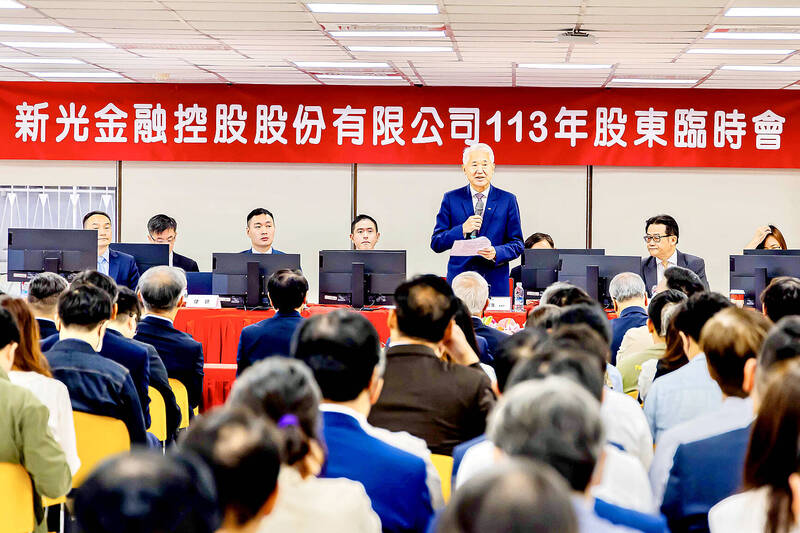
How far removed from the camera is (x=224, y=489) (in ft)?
3.67

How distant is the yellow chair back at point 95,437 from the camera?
3.12m

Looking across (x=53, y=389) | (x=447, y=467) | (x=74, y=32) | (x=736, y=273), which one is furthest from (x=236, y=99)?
(x=447, y=467)

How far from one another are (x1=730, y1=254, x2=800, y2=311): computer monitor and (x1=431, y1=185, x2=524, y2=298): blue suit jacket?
1.40 m

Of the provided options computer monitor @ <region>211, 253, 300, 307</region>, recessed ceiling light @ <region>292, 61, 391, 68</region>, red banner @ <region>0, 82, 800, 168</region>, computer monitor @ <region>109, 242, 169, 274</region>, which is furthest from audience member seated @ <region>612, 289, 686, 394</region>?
red banner @ <region>0, 82, 800, 168</region>

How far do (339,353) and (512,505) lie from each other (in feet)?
3.89

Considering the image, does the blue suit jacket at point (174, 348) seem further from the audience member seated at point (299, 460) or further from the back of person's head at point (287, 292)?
the audience member seated at point (299, 460)

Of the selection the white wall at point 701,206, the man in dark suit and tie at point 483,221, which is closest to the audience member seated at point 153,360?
the man in dark suit and tie at point 483,221

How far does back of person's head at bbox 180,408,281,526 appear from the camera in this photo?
1109 mm

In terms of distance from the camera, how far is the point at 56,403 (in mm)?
2812

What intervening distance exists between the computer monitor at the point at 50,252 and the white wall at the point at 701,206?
5035 millimetres

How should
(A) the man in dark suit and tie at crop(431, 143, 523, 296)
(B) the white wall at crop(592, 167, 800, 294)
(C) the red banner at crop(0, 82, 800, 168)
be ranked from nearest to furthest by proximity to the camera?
(A) the man in dark suit and tie at crop(431, 143, 523, 296) < (C) the red banner at crop(0, 82, 800, 168) < (B) the white wall at crop(592, 167, 800, 294)

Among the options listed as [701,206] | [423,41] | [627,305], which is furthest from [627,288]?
[701,206]

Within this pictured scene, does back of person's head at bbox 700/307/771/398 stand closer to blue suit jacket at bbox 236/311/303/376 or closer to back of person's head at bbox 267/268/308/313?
blue suit jacket at bbox 236/311/303/376

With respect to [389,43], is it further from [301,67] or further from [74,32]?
[74,32]
